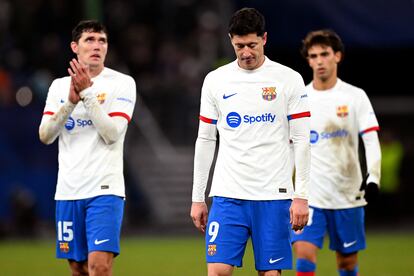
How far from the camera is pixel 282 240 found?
822 centimetres

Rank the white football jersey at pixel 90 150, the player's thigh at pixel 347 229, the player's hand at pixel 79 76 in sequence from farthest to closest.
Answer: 1. the player's thigh at pixel 347 229
2. the white football jersey at pixel 90 150
3. the player's hand at pixel 79 76

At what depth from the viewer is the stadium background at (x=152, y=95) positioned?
21688mm

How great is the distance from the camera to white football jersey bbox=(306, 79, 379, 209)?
1054cm

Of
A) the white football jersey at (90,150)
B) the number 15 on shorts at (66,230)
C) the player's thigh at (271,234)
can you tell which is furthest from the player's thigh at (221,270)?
the number 15 on shorts at (66,230)

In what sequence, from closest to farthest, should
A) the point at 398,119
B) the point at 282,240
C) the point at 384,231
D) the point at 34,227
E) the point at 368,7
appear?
the point at 282,240
the point at 368,7
the point at 34,227
the point at 384,231
the point at 398,119

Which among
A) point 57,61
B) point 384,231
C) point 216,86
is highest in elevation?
point 57,61

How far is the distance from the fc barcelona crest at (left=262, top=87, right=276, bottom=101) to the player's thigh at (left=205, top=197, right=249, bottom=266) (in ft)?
2.83

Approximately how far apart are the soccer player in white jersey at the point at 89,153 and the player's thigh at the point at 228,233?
1248 mm

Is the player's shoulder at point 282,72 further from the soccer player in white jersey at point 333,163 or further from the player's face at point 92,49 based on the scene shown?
the soccer player in white jersey at point 333,163

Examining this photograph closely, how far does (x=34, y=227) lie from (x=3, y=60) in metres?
4.11

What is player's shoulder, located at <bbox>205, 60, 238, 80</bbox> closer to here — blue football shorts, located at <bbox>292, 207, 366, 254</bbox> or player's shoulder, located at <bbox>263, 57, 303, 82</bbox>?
player's shoulder, located at <bbox>263, 57, 303, 82</bbox>

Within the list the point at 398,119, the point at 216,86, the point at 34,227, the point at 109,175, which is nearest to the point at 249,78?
the point at 216,86

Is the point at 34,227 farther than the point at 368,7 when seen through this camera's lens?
Yes

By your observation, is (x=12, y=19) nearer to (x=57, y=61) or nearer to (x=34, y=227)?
(x=57, y=61)
